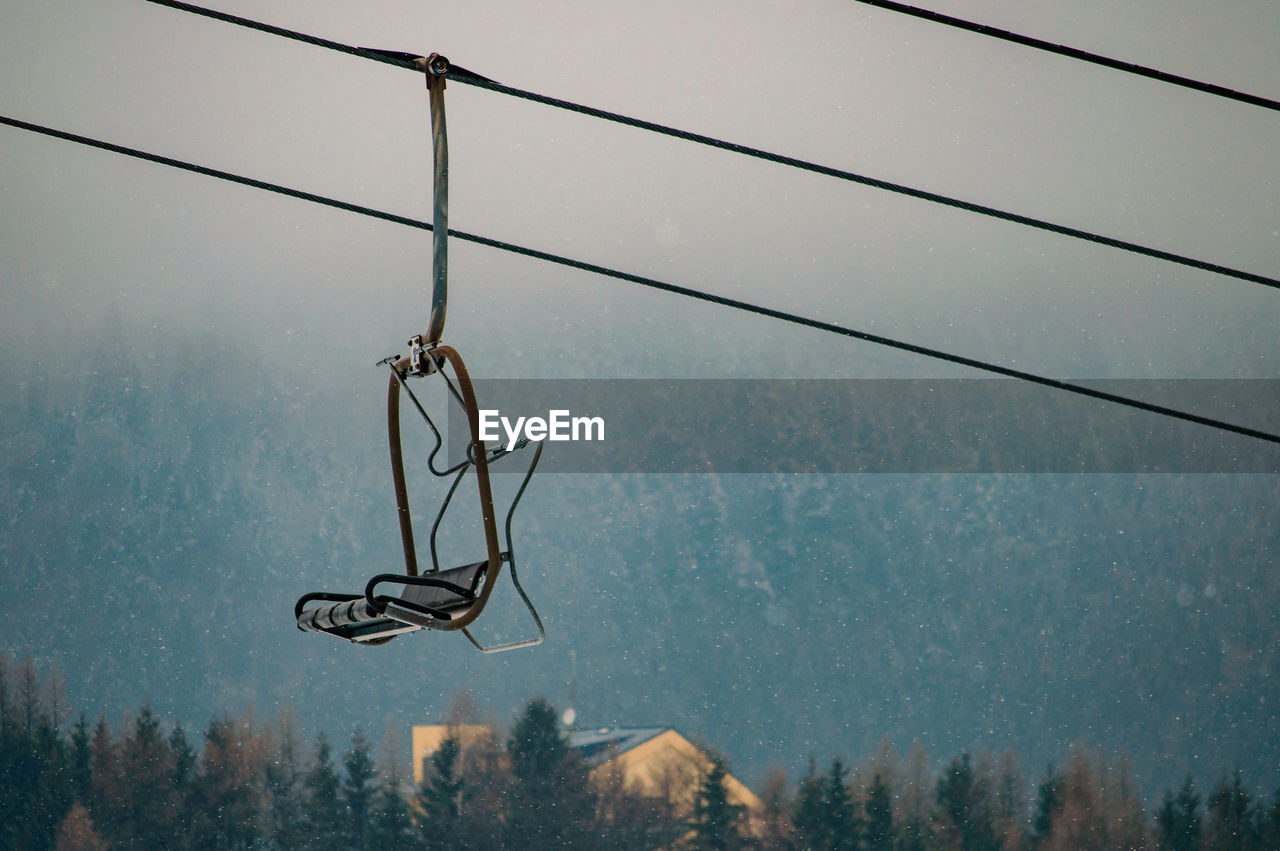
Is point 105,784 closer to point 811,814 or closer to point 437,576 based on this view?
point 811,814

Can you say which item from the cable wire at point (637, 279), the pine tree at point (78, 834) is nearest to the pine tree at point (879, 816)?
the pine tree at point (78, 834)

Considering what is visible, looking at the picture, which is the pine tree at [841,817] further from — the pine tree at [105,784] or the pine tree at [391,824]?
the pine tree at [105,784]

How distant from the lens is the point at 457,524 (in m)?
17.6

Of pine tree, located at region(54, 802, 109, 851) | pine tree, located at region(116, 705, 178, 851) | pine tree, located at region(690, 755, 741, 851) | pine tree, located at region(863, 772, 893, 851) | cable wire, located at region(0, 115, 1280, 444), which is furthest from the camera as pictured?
pine tree, located at region(863, 772, 893, 851)

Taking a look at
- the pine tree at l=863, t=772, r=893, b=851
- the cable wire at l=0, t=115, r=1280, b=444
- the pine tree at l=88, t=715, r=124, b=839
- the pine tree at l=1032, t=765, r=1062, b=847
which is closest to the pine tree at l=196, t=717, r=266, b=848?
the pine tree at l=88, t=715, r=124, b=839

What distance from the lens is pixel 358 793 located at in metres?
14.5

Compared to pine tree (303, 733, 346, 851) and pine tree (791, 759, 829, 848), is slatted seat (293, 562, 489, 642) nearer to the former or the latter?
pine tree (791, 759, 829, 848)

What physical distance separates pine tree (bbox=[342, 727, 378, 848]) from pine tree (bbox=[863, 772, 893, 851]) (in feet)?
19.0

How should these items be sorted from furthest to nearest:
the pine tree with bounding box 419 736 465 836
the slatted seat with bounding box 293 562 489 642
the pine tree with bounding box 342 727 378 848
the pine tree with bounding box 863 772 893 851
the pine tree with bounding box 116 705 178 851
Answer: the pine tree with bounding box 863 772 893 851 < the pine tree with bounding box 419 736 465 836 < the pine tree with bounding box 342 727 378 848 < the pine tree with bounding box 116 705 178 851 < the slatted seat with bounding box 293 562 489 642

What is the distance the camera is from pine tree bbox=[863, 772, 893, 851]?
1470 centimetres

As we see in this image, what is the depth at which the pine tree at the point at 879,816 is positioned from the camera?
1470 centimetres

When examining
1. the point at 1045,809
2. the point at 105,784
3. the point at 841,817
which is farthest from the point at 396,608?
the point at 1045,809

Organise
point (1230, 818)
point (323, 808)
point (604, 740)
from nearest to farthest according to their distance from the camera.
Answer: point (323, 808) → point (604, 740) → point (1230, 818)

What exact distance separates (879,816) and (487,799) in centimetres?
464
